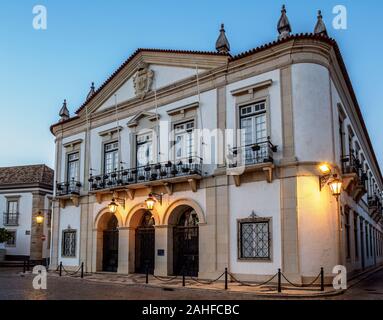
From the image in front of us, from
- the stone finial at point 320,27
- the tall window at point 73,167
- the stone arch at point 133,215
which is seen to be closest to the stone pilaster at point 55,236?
the tall window at point 73,167

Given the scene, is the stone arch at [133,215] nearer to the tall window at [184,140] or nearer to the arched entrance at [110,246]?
the arched entrance at [110,246]

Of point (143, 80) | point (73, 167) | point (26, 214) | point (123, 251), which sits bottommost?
point (123, 251)

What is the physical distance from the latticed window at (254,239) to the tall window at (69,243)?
1083cm

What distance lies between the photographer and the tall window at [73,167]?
24.0 meters

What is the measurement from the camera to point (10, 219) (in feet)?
122

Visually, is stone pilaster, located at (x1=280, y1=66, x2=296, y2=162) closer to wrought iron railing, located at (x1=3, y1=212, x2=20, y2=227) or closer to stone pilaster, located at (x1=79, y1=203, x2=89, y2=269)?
stone pilaster, located at (x1=79, y1=203, x2=89, y2=269)

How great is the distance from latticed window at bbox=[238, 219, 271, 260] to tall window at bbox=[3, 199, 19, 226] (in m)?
26.5

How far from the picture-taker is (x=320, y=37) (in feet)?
51.4

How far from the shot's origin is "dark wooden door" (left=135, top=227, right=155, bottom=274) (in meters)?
20.0

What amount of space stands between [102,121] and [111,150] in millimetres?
1773

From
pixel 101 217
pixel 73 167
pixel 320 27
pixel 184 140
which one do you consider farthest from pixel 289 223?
pixel 73 167

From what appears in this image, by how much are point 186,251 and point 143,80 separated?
8.26 meters

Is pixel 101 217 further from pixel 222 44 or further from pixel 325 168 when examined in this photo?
pixel 325 168

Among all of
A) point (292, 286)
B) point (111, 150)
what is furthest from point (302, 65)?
point (111, 150)
